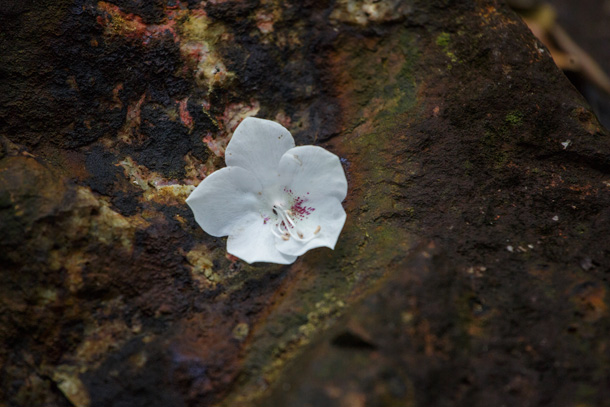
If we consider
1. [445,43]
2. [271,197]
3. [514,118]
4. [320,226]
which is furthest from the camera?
[445,43]

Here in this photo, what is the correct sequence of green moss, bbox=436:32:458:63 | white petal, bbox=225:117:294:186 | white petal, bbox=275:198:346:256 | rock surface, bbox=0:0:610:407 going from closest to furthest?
1. rock surface, bbox=0:0:610:407
2. white petal, bbox=275:198:346:256
3. white petal, bbox=225:117:294:186
4. green moss, bbox=436:32:458:63

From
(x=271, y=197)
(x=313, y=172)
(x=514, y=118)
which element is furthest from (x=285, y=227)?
(x=514, y=118)

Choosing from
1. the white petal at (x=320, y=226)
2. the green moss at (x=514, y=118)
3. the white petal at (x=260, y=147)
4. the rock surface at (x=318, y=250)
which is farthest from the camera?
the green moss at (x=514, y=118)

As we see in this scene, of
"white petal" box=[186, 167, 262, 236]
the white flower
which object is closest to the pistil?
the white flower

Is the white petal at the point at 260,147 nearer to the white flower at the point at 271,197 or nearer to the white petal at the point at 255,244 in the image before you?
the white flower at the point at 271,197

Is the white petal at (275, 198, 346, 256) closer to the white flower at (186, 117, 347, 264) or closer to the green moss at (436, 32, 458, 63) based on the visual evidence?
the white flower at (186, 117, 347, 264)

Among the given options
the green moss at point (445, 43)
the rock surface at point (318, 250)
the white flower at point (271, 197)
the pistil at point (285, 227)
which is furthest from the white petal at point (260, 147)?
the green moss at point (445, 43)

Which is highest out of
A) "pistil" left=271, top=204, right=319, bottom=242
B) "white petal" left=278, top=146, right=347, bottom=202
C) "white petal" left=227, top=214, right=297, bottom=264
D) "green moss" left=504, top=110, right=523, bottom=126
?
"green moss" left=504, top=110, right=523, bottom=126

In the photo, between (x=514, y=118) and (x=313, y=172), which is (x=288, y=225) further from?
(x=514, y=118)
